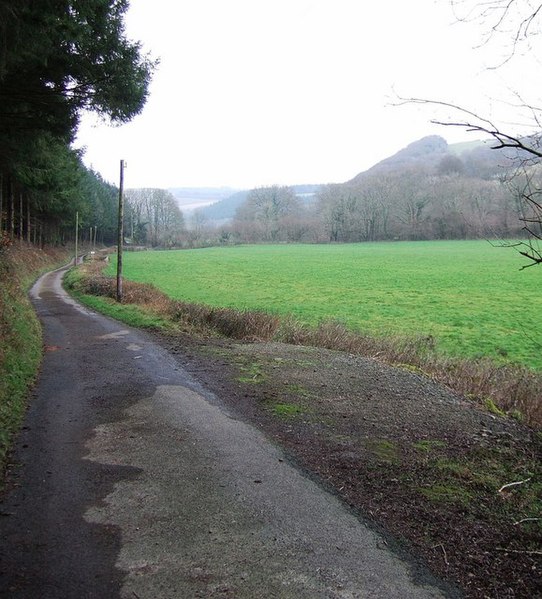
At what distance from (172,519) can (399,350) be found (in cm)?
981

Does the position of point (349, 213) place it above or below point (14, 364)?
above

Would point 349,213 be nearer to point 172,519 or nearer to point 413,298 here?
point 413,298

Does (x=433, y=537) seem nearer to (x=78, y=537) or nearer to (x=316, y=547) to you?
(x=316, y=547)

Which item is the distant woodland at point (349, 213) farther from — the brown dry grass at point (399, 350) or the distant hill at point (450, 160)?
the brown dry grass at point (399, 350)

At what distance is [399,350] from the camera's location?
12.8 metres

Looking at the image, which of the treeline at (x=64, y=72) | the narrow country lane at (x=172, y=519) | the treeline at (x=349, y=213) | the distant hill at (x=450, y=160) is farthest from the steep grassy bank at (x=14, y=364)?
the treeline at (x=349, y=213)

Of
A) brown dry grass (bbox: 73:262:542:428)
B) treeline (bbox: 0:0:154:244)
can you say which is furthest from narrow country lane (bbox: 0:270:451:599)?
treeline (bbox: 0:0:154:244)

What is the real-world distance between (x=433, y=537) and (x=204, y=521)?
1998mm

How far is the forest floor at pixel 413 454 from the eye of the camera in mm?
3729

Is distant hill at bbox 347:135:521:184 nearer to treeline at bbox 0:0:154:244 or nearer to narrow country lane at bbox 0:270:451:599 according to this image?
narrow country lane at bbox 0:270:451:599

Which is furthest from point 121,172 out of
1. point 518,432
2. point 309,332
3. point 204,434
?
point 518,432

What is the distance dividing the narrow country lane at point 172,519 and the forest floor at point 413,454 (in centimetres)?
38

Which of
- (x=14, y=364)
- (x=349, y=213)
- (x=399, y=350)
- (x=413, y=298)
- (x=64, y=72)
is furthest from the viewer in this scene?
(x=349, y=213)

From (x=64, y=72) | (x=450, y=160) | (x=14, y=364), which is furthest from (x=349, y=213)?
(x=14, y=364)
